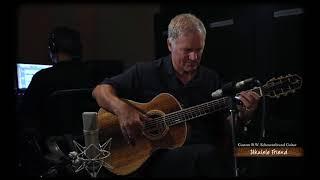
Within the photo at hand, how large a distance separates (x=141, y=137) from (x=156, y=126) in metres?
0.09

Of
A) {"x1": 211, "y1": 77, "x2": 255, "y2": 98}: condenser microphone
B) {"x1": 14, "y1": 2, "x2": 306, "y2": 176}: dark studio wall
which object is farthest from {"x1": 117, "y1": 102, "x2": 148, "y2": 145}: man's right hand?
{"x1": 211, "y1": 77, "x2": 255, "y2": 98}: condenser microphone

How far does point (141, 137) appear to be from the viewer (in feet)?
7.21

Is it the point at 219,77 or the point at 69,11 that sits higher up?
the point at 69,11

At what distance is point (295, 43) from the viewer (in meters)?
2.20

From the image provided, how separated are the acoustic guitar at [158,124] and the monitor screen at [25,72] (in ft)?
1.18

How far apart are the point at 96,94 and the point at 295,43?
977 mm

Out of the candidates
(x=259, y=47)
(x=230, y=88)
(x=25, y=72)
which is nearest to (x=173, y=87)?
(x=230, y=88)

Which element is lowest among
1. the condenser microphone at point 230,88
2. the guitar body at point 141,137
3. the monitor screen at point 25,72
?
the guitar body at point 141,137

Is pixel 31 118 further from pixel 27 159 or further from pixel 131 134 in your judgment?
pixel 131 134

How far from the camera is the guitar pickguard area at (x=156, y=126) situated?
216 centimetres

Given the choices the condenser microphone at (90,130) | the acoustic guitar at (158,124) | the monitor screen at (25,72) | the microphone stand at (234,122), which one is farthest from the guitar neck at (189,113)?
the monitor screen at (25,72)

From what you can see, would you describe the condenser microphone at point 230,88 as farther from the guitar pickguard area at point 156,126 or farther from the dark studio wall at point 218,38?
the guitar pickguard area at point 156,126

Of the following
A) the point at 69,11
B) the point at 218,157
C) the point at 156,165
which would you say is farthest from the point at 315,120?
the point at 69,11

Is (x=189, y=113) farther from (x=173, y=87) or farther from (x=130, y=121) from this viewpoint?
(x=130, y=121)
